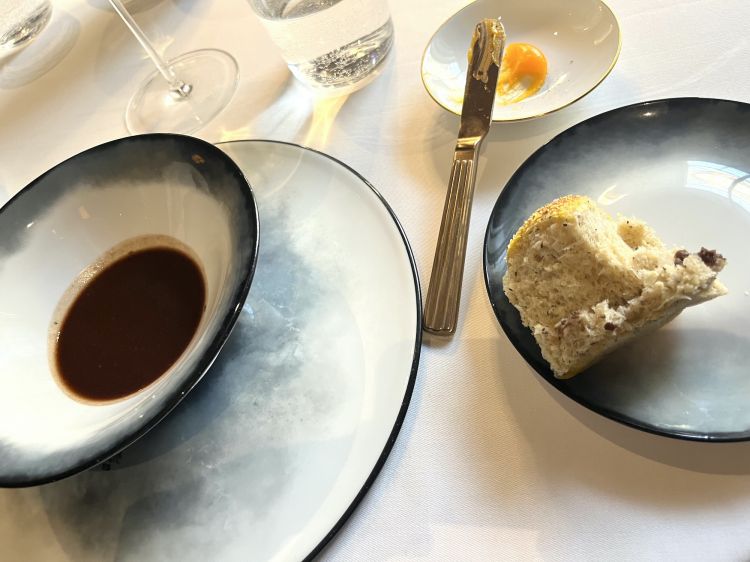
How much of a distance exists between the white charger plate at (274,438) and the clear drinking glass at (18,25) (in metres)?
0.91

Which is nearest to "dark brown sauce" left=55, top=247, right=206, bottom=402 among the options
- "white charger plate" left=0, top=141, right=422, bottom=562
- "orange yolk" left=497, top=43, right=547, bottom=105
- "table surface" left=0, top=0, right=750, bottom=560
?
"white charger plate" left=0, top=141, right=422, bottom=562

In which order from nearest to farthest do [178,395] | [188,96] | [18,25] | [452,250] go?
[178,395], [452,250], [188,96], [18,25]

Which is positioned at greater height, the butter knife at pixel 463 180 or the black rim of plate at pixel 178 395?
the black rim of plate at pixel 178 395

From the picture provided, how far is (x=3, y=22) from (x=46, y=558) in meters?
1.09

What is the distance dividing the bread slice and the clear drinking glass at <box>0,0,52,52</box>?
1156 mm

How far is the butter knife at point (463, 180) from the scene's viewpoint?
2.07 ft

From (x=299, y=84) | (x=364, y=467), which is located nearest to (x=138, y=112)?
(x=299, y=84)

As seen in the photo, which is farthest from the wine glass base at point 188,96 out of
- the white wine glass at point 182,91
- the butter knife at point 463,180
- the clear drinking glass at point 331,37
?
the butter knife at point 463,180

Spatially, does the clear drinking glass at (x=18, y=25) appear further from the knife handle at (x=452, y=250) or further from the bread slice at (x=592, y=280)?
the bread slice at (x=592, y=280)

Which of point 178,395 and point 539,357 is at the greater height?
point 178,395

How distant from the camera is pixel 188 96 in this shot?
101 cm

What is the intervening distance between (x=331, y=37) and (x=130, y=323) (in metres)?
0.49

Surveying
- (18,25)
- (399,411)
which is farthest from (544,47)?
(18,25)

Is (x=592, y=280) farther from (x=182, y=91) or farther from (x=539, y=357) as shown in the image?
(x=182, y=91)
